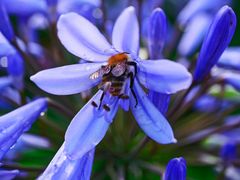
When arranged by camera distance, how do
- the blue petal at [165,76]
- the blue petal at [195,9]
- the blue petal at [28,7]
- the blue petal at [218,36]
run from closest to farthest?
the blue petal at [165,76]
the blue petal at [218,36]
the blue petal at [28,7]
the blue petal at [195,9]

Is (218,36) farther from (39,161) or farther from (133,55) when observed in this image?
(39,161)

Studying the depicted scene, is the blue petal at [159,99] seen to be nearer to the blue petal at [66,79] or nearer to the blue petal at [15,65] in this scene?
the blue petal at [66,79]

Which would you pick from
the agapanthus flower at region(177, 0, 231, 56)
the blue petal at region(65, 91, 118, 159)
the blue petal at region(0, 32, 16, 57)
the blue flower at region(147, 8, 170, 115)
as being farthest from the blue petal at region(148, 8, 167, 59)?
the agapanthus flower at region(177, 0, 231, 56)

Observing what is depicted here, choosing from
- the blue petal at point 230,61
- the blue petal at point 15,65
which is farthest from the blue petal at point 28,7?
the blue petal at point 230,61

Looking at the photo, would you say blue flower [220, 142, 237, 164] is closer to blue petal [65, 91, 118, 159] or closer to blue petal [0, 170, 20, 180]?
blue petal [65, 91, 118, 159]

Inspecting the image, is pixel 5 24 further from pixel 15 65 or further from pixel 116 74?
pixel 116 74
